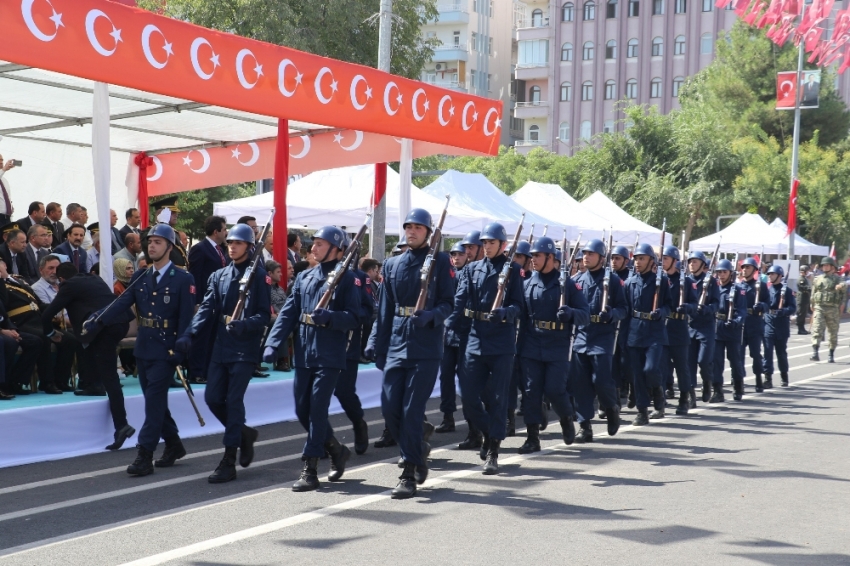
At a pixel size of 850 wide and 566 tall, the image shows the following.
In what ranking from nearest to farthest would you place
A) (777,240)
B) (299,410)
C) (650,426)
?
1. (299,410)
2. (650,426)
3. (777,240)

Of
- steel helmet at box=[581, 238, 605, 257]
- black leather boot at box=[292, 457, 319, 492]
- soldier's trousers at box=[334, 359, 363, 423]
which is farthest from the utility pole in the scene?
black leather boot at box=[292, 457, 319, 492]

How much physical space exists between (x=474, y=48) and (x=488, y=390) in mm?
72842

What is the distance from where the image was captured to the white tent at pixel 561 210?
24406 mm

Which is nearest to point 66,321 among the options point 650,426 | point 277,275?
point 277,275

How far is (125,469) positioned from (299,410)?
1788mm

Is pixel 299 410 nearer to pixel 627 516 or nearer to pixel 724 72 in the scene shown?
pixel 627 516

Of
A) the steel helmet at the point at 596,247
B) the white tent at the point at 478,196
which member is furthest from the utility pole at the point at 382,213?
the steel helmet at the point at 596,247

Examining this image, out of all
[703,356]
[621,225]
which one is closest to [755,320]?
[703,356]

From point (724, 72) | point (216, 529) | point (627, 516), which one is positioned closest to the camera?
point (216, 529)

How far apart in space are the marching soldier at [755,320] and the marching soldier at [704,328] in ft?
5.78

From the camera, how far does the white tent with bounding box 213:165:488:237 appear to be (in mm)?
19266

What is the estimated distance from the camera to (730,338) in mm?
15836

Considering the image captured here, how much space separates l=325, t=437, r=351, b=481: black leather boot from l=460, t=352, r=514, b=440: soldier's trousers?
4.11 ft

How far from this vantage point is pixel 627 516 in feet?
24.7
